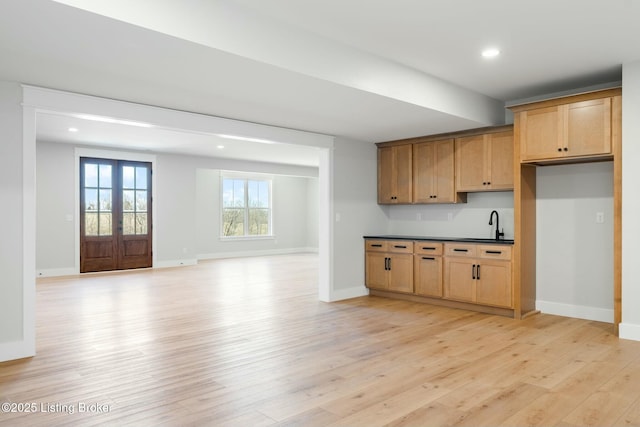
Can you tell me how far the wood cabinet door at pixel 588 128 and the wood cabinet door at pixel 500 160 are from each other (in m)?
0.79

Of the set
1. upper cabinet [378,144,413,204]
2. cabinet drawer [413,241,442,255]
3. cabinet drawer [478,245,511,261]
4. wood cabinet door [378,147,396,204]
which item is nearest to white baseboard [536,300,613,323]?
cabinet drawer [478,245,511,261]

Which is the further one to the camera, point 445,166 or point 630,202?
point 445,166

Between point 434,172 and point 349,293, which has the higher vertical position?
point 434,172

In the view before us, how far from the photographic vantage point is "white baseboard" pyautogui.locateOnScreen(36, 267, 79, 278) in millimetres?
8205

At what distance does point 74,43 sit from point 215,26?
34.5 inches

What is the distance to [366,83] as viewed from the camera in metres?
3.89

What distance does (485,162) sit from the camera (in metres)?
5.59

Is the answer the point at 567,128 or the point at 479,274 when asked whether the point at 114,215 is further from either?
the point at 567,128

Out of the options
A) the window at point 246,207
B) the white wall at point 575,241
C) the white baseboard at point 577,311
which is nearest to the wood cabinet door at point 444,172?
the white wall at point 575,241

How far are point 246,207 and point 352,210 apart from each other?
677cm

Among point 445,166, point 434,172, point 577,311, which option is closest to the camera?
point 577,311

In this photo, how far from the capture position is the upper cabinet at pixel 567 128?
4398 millimetres

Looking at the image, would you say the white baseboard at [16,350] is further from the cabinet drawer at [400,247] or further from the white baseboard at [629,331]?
the white baseboard at [629,331]

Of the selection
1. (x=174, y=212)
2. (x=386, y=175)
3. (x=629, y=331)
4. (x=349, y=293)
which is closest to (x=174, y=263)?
(x=174, y=212)
